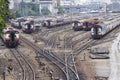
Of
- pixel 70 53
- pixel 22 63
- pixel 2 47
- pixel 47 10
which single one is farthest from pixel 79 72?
pixel 47 10

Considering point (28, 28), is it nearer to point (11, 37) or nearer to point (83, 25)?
point (83, 25)

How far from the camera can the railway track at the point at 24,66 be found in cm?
2761

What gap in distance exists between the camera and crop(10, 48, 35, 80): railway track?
27611 mm

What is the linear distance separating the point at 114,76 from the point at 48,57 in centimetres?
1108

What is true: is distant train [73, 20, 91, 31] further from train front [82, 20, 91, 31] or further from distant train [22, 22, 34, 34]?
distant train [22, 22, 34, 34]

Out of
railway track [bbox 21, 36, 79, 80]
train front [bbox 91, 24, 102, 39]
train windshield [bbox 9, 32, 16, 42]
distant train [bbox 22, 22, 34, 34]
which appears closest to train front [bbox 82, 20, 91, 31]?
distant train [bbox 22, 22, 34, 34]

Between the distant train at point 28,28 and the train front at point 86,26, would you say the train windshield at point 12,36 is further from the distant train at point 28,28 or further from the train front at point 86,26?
the train front at point 86,26

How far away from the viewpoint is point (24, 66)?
106 ft

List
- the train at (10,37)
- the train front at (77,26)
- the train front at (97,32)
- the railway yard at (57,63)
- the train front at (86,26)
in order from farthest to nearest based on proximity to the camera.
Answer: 1. the train front at (77,26)
2. the train front at (86,26)
3. the train front at (97,32)
4. the train at (10,37)
5. the railway yard at (57,63)

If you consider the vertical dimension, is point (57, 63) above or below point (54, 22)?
above

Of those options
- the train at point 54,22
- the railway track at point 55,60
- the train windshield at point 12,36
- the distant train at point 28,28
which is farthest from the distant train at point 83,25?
the train windshield at point 12,36

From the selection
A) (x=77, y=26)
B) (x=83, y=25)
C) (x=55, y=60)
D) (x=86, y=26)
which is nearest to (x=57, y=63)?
(x=55, y=60)

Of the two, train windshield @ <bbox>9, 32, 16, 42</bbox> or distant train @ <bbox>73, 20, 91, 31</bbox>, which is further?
distant train @ <bbox>73, 20, 91, 31</bbox>

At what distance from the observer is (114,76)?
27109 mm
